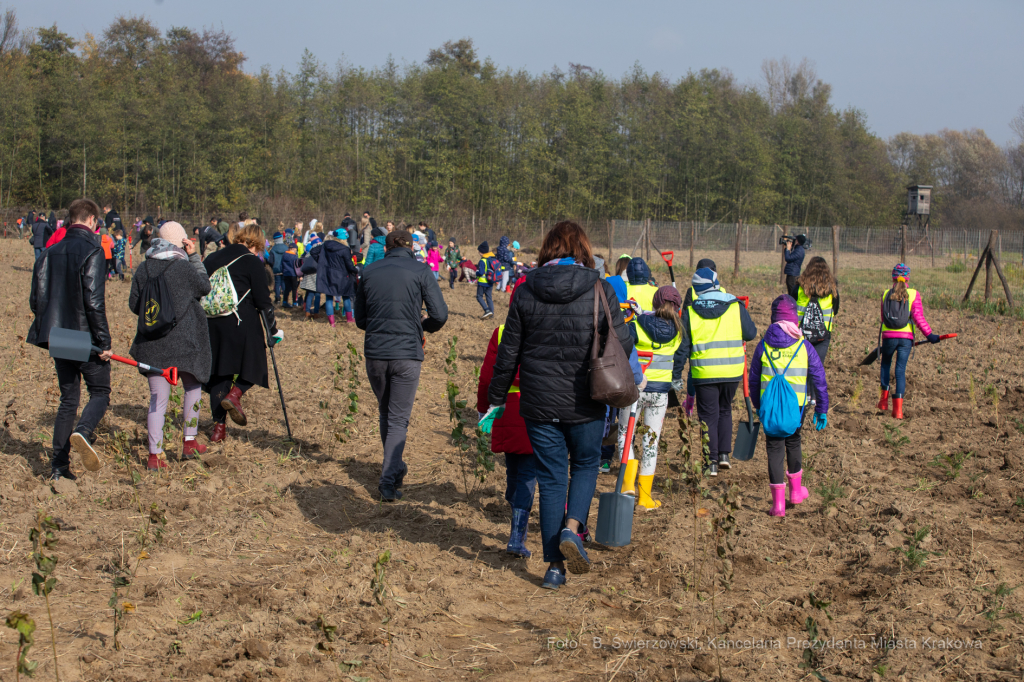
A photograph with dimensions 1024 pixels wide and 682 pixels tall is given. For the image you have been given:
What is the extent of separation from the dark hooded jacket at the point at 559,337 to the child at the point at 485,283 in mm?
10452

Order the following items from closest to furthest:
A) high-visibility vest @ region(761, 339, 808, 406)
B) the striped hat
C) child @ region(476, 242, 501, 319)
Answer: high-visibility vest @ region(761, 339, 808, 406), the striped hat, child @ region(476, 242, 501, 319)

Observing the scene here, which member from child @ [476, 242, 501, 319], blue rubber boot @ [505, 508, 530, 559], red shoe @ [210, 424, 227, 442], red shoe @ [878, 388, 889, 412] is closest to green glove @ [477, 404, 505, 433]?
blue rubber boot @ [505, 508, 530, 559]

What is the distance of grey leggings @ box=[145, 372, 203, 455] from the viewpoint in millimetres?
5387

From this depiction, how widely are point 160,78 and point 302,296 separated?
36229 mm

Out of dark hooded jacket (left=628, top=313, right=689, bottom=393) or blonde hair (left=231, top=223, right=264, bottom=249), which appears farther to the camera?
blonde hair (left=231, top=223, right=264, bottom=249)

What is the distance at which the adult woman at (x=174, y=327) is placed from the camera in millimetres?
5348

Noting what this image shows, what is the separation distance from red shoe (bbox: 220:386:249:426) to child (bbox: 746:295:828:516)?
3797 millimetres

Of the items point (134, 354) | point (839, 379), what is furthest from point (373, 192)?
point (134, 354)

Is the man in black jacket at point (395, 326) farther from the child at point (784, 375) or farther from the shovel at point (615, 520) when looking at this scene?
the child at point (784, 375)

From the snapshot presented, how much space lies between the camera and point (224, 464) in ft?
19.6

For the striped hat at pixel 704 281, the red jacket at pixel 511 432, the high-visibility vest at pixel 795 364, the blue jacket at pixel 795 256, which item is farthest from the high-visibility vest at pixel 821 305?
the blue jacket at pixel 795 256

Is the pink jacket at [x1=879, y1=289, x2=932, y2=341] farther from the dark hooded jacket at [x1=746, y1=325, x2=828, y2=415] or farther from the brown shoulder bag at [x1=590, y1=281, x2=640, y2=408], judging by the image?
the brown shoulder bag at [x1=590, y1=281, x2=640, y2=408]

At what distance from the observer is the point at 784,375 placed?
5238 millimetres

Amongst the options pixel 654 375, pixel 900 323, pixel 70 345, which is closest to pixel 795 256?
pixel 900 323
